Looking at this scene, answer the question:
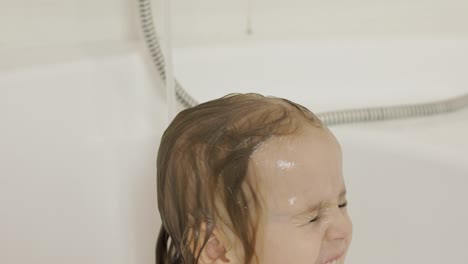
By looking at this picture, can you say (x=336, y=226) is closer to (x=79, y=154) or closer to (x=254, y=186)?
(x=254, y=186)

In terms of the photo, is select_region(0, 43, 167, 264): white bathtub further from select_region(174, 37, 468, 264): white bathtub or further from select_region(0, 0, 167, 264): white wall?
select_region(174, 37, 468, 264): white bathtub

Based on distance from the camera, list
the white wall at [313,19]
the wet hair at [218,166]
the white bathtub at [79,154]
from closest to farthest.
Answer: the wet hair at [218,166]
the white bathtub at [79,154]
the white wall at [313,19]

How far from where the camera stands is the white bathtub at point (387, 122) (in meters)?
1.06

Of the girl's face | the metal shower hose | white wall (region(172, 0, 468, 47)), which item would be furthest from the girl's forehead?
white wall (region(172, 0, 468, 47))

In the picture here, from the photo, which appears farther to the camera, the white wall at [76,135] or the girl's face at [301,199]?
the white wall at [76,135]

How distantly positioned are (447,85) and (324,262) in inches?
22.8

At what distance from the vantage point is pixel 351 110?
111 cm

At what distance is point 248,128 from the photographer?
2.26 feet

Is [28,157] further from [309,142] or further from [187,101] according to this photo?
[309,142]

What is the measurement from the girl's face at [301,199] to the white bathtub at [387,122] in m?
A: 0.39

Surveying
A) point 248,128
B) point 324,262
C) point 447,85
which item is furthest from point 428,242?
point 248,128

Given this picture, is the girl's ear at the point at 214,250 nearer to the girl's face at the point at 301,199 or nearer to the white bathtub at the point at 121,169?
the girl's face at the point at 301,199

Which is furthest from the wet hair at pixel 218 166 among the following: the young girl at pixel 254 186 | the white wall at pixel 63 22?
the white wall at pixel 63 22

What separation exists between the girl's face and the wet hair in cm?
1
